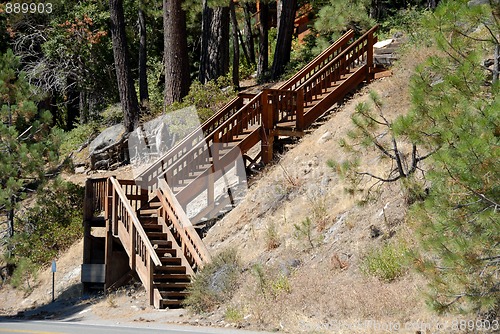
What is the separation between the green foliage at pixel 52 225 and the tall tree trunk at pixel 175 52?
180 inches

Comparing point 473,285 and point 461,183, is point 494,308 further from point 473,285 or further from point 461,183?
point 461,183

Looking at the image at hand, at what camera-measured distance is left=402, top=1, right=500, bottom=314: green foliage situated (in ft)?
31.8

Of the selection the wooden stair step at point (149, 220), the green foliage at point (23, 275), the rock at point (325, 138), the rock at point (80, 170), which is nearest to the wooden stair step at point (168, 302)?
the wooden stair step at point (149, 220)

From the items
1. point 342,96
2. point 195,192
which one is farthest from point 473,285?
point 342,96

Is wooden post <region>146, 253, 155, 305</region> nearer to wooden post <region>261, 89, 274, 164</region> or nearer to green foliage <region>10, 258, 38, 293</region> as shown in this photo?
wooden post <region>261, 89, 274, 164</region>

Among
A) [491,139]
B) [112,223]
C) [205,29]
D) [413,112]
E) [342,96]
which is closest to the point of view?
[491,139]

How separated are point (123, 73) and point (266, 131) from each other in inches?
398

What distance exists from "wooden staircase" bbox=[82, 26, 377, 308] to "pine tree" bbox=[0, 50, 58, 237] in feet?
5.75

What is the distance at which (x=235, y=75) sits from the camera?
2881cm

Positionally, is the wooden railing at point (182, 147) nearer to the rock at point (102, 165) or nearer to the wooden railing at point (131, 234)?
the wooden railing at point (131, 234)

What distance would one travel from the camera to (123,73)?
29.5 m

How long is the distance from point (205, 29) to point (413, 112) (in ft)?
56.5

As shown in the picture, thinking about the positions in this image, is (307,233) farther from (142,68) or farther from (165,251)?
(142,68)

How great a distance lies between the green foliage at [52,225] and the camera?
81.5 ft
